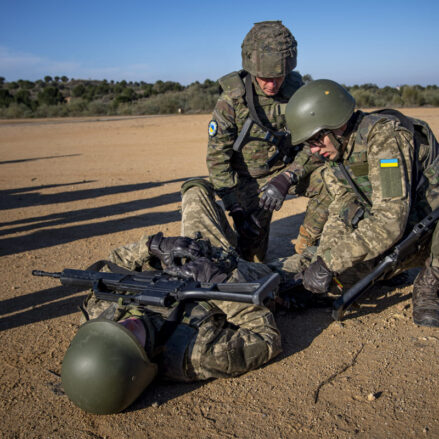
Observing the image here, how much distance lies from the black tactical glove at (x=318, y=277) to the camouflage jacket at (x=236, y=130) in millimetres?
1632

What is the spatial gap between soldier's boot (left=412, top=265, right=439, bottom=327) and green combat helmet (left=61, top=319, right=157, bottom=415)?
213 cm

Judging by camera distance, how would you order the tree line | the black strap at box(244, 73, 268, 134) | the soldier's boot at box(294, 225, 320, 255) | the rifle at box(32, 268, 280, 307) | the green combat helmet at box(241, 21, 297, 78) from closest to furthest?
the rifle at box(32, 268, 280, 307) < the green combat helmet at box(241, 21, 297, 78) < the soldier's boot at box(294, 225, 320, 255) < the black strap at box(244, 73, 268, 134) < the tree line

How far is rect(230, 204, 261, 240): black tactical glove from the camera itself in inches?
193

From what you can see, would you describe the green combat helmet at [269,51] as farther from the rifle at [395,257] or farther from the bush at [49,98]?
the bush at [49,98]

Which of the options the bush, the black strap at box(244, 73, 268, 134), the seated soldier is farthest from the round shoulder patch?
the bush

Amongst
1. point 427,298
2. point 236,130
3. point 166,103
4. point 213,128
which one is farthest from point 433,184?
point 166,103

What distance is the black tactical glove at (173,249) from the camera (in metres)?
3.55

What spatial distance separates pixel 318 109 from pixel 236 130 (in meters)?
1.65

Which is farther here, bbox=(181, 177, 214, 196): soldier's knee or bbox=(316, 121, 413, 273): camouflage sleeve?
bbox=(181, 177, 214, 196): soldier's knee

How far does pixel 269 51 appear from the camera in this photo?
15.5 feet

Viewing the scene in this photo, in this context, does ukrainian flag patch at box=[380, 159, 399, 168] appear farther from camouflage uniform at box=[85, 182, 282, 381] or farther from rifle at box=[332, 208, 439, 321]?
camouflage uniform at box=[85, 182, 282, 381]

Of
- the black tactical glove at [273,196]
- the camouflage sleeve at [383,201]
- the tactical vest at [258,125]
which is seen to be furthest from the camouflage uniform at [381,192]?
the tactical vest at [258,125]

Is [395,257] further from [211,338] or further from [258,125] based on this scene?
[258,125]

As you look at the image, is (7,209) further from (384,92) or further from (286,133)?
(384,92)
